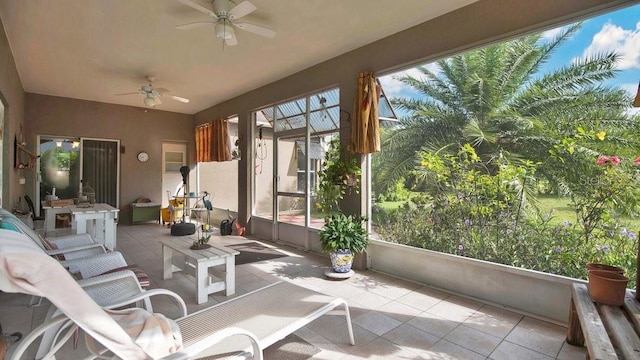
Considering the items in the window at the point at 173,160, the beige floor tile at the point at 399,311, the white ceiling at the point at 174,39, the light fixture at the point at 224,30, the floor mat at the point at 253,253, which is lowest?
the beige floor tile at the point at 399,311

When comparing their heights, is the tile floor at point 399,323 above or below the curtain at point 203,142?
below

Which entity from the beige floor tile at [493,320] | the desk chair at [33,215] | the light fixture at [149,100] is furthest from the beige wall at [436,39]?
the desk chair at [33,215]

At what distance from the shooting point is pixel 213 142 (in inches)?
278

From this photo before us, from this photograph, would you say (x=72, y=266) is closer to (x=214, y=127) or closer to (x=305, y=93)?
(x=305, y=93)

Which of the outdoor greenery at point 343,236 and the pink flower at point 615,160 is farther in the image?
the outdoor greenery at point 343,236

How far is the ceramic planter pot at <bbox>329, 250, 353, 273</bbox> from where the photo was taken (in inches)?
139

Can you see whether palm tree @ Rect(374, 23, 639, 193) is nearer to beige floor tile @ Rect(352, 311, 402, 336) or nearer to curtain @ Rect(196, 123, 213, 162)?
beige floor tile @ Rect(352, 311, 402, 336)

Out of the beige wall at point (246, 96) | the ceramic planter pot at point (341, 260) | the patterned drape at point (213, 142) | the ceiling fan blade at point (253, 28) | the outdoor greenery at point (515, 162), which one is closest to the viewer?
the outdoor greenery at point (515, 162)

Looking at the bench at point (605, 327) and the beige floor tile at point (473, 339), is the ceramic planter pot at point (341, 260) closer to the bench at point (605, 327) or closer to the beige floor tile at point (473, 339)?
the beige floor tile at point (473, 339)

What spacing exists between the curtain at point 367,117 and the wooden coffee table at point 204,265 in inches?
73.3

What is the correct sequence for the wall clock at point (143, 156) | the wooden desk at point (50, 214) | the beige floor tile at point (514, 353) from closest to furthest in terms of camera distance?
1. the beige floor tile at point (514, 353)
2. the wooden desk at point (50, 214)
3. the wall clock at point (143, 156)

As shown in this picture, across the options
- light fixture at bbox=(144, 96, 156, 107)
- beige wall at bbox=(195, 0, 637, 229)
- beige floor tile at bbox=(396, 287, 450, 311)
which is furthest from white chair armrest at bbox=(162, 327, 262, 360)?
light fixture at bbox=(144, 96, 156, 107)

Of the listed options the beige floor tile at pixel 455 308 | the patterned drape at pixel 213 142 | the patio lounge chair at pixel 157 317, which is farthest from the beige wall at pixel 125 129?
the beige floor tile at pixel 455 308

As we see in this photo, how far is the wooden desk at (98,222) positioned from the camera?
14.2 ft
